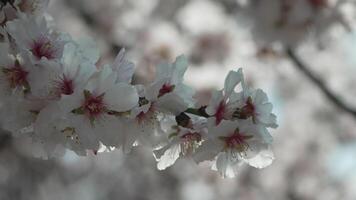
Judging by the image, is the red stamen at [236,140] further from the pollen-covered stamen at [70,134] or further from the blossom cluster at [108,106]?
the pollen-covered stamen at [70,134]

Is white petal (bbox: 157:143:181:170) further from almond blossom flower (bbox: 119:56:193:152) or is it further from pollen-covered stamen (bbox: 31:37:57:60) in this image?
pollen-covered stamen (bbox: 31:37:57:60)

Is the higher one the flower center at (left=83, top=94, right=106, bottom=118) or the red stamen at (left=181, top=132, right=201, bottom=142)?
the flower center at (left=83, top=94, right=106, bottom=118)

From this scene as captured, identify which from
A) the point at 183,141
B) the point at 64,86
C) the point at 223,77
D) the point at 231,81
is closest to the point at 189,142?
the point at 183,141

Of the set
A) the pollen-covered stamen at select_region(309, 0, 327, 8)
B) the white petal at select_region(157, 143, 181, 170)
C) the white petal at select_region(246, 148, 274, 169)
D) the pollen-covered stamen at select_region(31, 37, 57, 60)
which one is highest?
the pollen-covered stamen at select_region(31, 37, 57, 60)

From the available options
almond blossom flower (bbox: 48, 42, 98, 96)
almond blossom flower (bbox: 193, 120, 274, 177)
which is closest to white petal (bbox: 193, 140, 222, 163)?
almond blossom flower (bbox: 193, 120, 274, 177)

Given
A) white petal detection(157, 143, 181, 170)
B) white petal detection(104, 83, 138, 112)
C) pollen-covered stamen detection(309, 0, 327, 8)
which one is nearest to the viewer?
white petal detection(104, 83, 138, 112)

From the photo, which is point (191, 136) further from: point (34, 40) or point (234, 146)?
point (34, 40)
